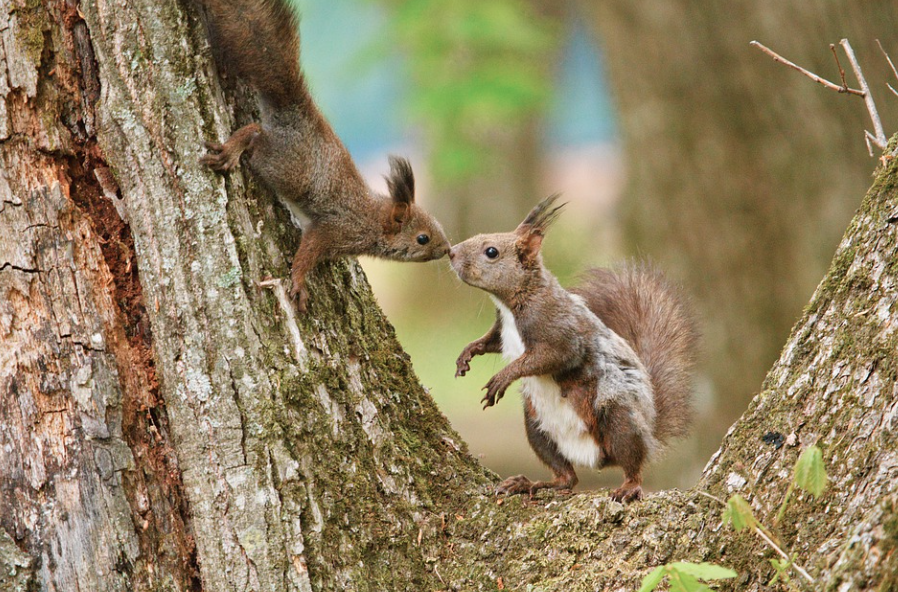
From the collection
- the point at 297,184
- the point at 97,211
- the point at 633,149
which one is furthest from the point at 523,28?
the point at 97,211

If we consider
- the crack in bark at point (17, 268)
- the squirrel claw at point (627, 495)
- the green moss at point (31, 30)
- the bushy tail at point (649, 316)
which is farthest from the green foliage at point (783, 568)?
the green moss at point (31, 30)

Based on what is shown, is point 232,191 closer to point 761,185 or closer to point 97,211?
point 97,211

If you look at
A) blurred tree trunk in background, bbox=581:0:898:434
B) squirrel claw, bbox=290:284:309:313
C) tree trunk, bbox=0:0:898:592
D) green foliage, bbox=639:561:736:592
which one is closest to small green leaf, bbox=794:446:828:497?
green foliage, bbox=639:561:736:592

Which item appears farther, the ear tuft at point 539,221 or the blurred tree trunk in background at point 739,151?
the blurred tree trunk in background at point 739,151

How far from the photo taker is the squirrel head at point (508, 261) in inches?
142

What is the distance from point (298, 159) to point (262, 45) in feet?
1.28

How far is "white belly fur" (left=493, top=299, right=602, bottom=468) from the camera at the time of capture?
10.8 ft

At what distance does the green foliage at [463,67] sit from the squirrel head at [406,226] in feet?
15.2

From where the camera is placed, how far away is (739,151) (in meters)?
5.50

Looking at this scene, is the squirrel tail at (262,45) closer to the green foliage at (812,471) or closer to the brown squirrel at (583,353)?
the brown squirrel at (583,353)

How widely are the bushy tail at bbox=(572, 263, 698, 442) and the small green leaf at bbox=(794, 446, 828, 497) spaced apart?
1.91 m

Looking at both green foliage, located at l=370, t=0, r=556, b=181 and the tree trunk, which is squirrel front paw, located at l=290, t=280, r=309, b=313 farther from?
green foliage, located at l=370, t=0, r=556, b=181

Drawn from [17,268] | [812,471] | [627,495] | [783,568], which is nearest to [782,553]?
[783,568]

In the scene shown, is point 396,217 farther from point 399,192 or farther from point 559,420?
point 559,420
